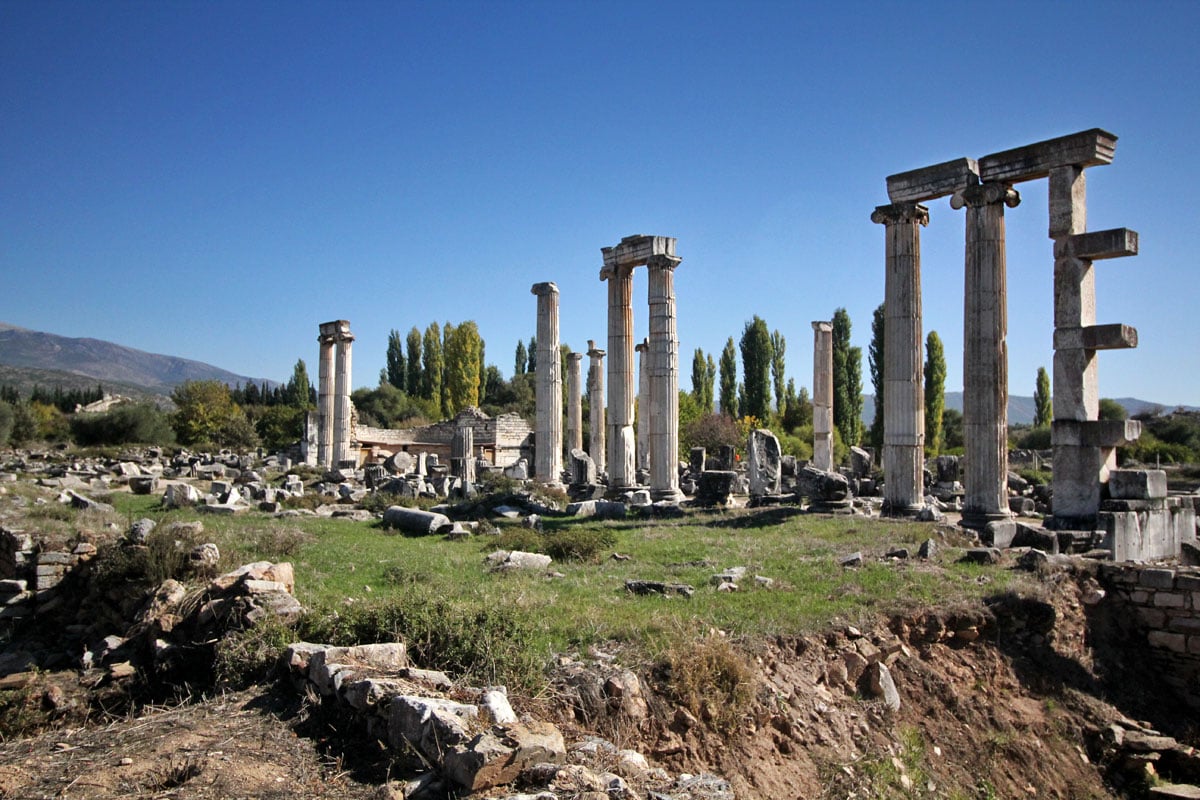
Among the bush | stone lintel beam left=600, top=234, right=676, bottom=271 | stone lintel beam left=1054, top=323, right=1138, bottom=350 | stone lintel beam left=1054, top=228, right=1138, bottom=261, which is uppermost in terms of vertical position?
stone lintel beam left=600, top=234, right=676, bottom=271

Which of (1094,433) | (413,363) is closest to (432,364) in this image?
(413,363)

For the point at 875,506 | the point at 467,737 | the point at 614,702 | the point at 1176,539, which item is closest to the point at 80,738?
the point at 467,737

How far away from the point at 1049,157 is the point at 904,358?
5273 millimetres

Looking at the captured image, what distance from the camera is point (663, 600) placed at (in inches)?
397

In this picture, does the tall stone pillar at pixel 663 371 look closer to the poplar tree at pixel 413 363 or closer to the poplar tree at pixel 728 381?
the poplar tree at pixel 728 381

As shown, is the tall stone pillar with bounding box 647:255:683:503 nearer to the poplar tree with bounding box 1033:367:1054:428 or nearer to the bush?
the bush

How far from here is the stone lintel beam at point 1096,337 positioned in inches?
613

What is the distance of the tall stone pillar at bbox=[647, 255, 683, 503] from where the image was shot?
76.3 ft

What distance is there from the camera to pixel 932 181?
19.1 meters

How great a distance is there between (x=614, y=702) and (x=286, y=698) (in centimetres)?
263

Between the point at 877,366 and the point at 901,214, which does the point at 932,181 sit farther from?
the point at 877,366

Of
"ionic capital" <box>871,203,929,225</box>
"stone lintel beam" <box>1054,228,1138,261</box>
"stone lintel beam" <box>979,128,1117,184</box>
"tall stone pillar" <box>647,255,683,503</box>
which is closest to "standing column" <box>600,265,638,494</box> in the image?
"tall stone pillar" <box>647,255,683,503</box>

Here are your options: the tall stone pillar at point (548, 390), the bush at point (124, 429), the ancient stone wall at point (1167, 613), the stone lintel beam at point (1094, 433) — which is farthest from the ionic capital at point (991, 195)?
the bush at point (124, 429)

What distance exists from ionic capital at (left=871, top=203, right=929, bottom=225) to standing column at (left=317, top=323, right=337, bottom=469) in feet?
80.5
